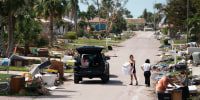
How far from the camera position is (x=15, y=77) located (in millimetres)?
17547

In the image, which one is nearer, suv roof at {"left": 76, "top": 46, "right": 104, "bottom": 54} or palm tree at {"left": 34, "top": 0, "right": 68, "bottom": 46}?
suv roof at {"left": 76, "top": 46, "right": 104, "bottom": 54}

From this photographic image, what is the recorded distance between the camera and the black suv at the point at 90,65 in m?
21.7

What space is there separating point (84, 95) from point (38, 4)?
39050 millimetres

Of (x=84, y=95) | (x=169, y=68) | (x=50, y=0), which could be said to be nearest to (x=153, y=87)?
(x=84, y=95)

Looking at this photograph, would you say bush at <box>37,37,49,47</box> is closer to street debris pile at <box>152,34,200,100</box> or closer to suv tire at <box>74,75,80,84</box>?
street debris pile at <box>152,34,200,100</box>

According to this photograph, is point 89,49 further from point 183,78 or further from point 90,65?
point 183,78

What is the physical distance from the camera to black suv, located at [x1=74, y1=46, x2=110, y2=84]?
21.7 metres


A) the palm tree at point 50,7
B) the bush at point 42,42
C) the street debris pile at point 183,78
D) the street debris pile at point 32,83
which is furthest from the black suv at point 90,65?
the palm tree at point 50,7

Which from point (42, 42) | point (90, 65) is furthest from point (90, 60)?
point (42, 42)

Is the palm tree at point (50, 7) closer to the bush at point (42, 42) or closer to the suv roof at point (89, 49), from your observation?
the bush at point (42, 42)

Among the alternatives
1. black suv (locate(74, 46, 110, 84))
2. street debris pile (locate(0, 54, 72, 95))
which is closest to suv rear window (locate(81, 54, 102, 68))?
black suv (locate(74, 46, 110, 84))

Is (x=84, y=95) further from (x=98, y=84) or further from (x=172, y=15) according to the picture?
(x=172, y=15)

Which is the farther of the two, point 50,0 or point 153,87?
point 50,0

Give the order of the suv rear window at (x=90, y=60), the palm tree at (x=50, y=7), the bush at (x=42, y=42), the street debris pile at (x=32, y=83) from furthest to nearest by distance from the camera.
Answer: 1. the palm tree at (x=50, y=7)
2. the bush at (x=42, y=42)
3. the suv rear window at (x=90, y=60)
4. the street debris pile at (x=32, y=83)
